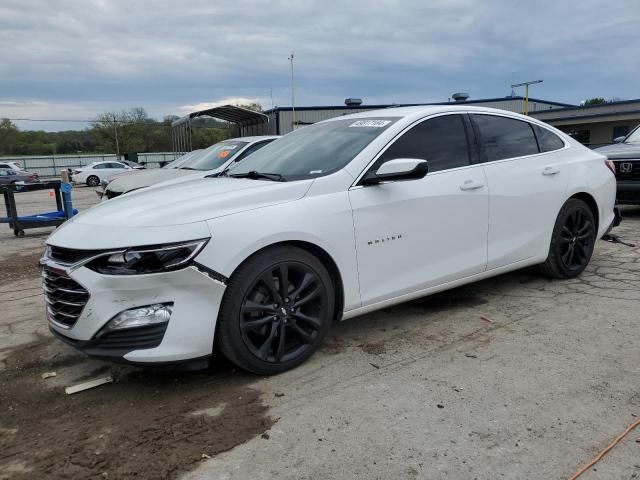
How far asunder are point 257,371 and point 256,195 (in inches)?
41.8

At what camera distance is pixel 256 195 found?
128 inches

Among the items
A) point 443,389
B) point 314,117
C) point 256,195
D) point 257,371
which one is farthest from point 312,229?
point 314,117

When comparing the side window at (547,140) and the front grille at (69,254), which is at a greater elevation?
the side window at (547,140)

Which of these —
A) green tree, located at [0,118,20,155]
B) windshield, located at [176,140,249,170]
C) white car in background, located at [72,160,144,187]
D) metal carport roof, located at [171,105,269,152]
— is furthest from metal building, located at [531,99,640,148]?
green tree, located at [0,118,20,155]

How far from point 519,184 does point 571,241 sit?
3.36ft

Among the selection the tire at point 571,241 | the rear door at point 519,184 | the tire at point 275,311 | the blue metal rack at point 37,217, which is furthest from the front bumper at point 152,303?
the blue metal rack at point 37,217

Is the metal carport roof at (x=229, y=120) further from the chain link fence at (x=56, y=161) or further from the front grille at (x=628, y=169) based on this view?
the chain link fence at (x=56, y=161)

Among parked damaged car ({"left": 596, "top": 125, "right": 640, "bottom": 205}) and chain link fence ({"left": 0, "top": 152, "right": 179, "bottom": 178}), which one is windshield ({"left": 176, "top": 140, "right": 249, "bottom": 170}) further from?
chain link fence ({"left": 0, "top": 152, "right": 179, "bottom": 178})

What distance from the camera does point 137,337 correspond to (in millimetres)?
2854

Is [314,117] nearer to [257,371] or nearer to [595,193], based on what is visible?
[595,193]

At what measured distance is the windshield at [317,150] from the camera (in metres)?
3.68

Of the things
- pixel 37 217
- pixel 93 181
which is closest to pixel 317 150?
pixel 37 217

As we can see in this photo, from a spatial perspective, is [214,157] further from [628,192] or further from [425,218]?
[628,192]

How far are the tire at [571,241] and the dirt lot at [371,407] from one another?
716 millimetres
